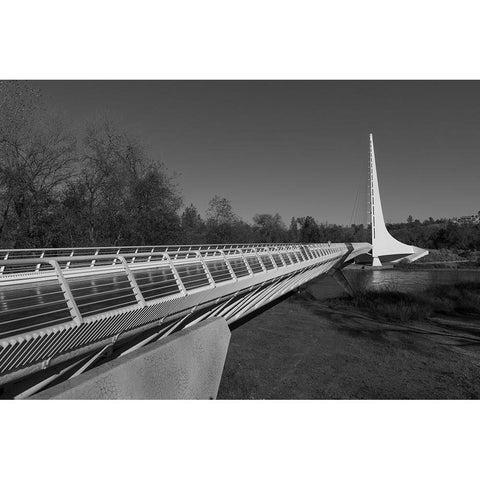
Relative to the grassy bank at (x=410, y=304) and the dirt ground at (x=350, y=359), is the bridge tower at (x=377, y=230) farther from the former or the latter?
the dirt ground at (x=350, y=359)

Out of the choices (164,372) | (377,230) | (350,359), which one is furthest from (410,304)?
(377,230)

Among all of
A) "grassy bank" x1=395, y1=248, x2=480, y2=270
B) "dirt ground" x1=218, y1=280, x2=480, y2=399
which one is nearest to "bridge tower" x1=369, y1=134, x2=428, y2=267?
"grassy bank" x1=395, y1=248, x2=480, y2=270

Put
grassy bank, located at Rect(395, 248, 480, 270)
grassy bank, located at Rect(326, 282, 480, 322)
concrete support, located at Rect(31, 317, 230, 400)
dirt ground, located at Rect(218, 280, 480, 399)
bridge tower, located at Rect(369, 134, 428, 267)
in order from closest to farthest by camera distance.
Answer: concrete support, located at Rect(31, 317, 230, 400)
dirt ground, located at Rect(218, 280, 480, 399)
grassy bank, located at Rect(326, 282, 480, 322)
bridge tower, located at Rect(369, 134, 428, 267)
grassy bank, located at Rect(395, 248, 480, 270)

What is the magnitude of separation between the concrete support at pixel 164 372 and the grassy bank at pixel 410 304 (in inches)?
538

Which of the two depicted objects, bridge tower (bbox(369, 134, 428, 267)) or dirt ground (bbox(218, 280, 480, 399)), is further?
bridge tower (bbox(369, 134, 428, 267))

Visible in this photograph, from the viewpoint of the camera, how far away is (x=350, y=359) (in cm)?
1205

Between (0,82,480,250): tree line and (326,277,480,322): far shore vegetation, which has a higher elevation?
(0,82,480,250): tree line

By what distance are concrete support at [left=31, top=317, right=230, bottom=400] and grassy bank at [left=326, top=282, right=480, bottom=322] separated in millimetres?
13653

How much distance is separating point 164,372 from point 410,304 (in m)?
17.9

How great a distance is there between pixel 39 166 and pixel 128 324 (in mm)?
18091

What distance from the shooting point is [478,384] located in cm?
1022

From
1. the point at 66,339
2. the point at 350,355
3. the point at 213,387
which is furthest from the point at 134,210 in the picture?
the point at 66,339

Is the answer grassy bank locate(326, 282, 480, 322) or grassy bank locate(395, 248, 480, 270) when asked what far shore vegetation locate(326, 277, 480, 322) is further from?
grassy bank locate(395, 248, 480, 270)

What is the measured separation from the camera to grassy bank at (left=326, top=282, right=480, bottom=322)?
18.4 meters
